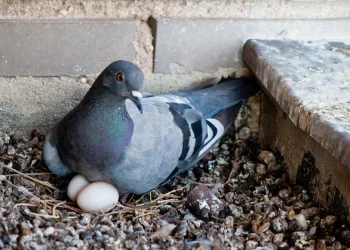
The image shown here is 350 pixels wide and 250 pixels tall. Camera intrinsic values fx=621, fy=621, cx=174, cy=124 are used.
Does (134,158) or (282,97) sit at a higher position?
(282,97)


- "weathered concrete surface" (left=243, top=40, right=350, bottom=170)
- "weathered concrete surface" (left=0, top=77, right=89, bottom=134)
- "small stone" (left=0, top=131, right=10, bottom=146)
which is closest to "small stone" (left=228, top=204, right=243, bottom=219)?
"weathered concrete surface" (left=243, top=40, right=350, bottom=170)

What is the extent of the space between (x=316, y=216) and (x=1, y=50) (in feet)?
4.12

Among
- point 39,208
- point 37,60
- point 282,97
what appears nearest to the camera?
point 39,208

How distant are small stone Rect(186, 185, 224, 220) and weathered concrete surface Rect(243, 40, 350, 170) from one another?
374mm

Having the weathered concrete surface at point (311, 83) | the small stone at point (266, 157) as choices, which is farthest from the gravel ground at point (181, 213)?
the weathered concrete surface at point (311, 83)

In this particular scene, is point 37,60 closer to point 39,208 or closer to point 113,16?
point 113,16

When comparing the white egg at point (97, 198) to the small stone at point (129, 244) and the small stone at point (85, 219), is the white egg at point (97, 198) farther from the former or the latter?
the small stone at point (129, 244)

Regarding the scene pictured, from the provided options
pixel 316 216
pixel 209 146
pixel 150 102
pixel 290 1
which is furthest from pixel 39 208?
pixel 290 1

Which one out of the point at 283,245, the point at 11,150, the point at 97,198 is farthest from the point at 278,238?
the point at 11,150

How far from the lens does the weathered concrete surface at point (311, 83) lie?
1871 millimetres

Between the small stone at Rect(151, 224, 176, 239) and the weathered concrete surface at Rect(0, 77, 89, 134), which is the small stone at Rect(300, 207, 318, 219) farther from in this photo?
the weathered concrete surface at Rect(0, 77, 89, 134)

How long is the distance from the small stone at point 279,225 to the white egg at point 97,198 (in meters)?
0.52

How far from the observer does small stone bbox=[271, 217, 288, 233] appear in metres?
1.95

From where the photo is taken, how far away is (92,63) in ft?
7.79
